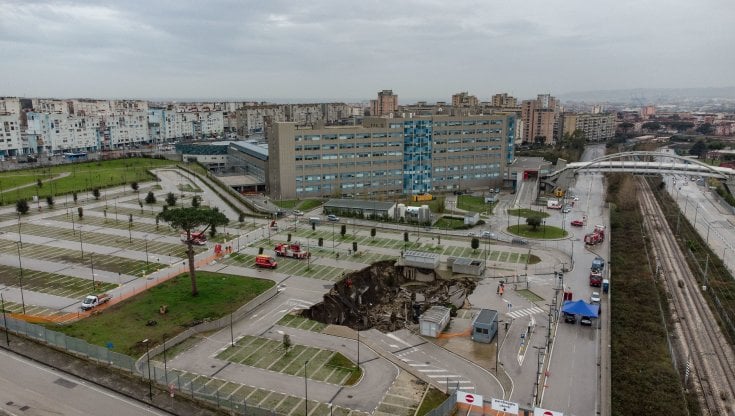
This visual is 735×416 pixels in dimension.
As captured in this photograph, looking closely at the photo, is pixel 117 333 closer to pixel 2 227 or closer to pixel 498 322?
pixel 498 322

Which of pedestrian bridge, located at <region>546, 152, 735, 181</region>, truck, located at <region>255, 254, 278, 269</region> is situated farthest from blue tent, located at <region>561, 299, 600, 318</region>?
pedestrian bridge, located at <region>546, 152, 735, 181</region>

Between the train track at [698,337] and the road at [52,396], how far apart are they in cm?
2531

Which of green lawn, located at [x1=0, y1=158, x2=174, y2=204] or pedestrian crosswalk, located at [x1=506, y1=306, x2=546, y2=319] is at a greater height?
green lawn, located at [x1=0, y1=158, x2=174, y2=204]

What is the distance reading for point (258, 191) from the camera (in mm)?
81188

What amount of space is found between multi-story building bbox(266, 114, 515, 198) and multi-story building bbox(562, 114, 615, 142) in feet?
265

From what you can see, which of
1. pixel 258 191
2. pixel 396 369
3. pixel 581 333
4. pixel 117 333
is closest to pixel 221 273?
pixel 117 333

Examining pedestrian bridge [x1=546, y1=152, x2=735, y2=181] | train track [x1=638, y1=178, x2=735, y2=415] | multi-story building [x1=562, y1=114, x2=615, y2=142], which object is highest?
multi-story building [x1=562, y1=114, x2=615, y2=142]

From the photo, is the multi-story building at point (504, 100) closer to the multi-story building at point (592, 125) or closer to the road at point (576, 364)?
the multi-story building at point (592, 125)

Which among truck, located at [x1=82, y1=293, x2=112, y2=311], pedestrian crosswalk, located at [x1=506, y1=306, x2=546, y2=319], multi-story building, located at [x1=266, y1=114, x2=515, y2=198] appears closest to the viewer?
truck, located at [x1=82, y1=293, x2=112, y2=311]

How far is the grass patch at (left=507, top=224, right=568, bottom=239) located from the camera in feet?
172

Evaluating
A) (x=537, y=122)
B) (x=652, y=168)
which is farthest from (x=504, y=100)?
(x=652, y=168)

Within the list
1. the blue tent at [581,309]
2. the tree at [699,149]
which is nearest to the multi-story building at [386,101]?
the tree at [699,149]

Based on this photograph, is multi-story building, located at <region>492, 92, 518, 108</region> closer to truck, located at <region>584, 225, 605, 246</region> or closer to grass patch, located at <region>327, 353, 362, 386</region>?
truck, located at <region>584, 225, 605, 246</region>

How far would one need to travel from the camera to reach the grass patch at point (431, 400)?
21.8 meters
